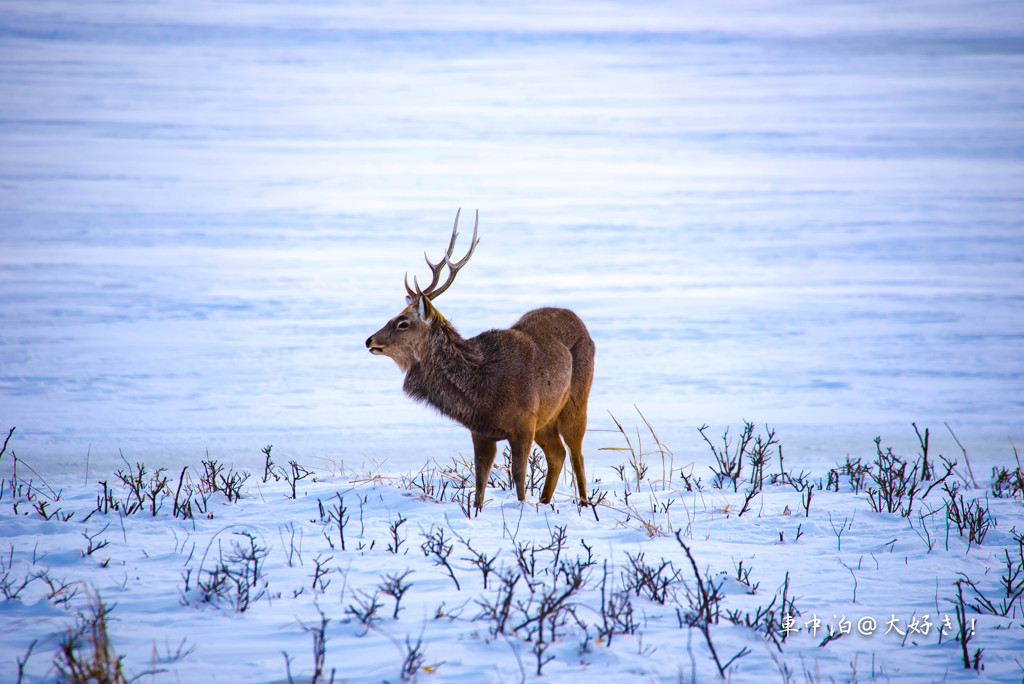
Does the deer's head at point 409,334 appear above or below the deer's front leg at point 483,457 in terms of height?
above

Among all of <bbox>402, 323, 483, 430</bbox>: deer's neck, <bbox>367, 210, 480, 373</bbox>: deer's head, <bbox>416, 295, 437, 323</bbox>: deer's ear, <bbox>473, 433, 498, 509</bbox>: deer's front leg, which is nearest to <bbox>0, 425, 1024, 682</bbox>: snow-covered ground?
<bbox>473, 433, 498, 509</bbox>: deer's front leg

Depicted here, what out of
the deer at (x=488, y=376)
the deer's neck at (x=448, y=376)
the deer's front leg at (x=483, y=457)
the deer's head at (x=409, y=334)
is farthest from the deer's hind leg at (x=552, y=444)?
the deer's head at (x=409, y=334)

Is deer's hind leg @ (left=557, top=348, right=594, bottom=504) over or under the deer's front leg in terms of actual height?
over

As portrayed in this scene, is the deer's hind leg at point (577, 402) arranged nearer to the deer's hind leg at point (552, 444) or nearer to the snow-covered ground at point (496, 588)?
the deer's hind leg at point (552, 444)

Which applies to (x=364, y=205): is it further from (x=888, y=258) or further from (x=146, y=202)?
(x=888, y=258)

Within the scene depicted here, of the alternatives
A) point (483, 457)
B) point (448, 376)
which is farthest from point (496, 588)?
point (448, 376)

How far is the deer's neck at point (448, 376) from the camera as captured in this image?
648cm

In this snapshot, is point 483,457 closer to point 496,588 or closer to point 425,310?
point 425,310

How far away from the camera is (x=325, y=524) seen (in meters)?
5.67

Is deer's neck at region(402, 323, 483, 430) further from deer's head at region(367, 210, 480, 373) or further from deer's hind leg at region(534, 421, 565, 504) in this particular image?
deer's hind leg at region(534, 421, 565, 504)

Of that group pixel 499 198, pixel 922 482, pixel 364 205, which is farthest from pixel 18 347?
pixel 499 198

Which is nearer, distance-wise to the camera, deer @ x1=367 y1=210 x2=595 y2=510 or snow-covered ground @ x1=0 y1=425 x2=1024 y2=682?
snow-covered ground @ x1=0 y1=425 x2=1024 y2=682

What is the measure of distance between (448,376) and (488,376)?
31 centimetres

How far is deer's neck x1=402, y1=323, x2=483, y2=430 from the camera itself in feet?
21.3
